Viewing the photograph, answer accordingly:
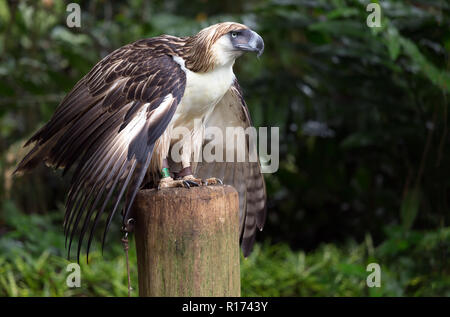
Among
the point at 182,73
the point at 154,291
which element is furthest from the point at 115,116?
the point at 154,291

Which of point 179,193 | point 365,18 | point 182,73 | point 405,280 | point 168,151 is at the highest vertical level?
point 365,18

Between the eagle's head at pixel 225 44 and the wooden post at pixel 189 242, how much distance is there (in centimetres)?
59

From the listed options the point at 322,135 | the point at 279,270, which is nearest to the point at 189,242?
the point at 279,270

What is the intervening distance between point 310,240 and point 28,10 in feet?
12.9

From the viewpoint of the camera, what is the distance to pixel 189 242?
7.22 feet

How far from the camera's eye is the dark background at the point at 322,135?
4027mm

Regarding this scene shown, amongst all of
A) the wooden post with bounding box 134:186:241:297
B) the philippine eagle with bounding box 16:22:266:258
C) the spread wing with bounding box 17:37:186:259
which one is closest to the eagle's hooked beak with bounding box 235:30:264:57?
the philippine eagle with bounding box 16:22:266:258

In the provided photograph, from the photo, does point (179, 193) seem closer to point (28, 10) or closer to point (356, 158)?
point (356, 158)

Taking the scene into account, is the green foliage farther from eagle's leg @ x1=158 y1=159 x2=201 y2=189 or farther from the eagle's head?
the eagle's head

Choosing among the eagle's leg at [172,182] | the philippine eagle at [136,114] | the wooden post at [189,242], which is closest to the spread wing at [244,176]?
the philippine eagle at [136,114]

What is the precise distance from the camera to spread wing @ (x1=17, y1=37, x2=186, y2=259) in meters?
2.19

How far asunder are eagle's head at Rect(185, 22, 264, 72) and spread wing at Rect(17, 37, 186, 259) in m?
0.14

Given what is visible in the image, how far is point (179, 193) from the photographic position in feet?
7.36

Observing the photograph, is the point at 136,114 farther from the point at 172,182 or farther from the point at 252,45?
the point at 252,45
